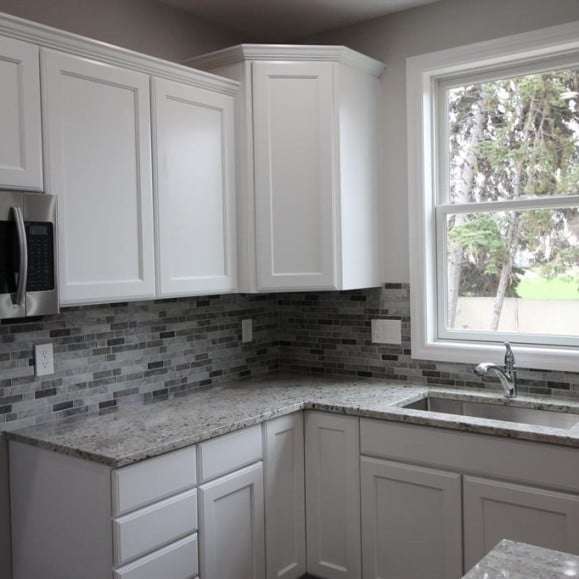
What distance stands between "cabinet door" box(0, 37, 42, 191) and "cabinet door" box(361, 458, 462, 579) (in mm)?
1605

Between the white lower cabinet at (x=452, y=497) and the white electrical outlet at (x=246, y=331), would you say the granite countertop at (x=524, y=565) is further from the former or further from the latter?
the white electrical outlet at (x=246, y=331)

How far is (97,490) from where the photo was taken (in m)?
2.03

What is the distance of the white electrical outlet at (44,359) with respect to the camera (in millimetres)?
2396

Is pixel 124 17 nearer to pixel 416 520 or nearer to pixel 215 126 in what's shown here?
pixel 215 126

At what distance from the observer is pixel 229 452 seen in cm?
239

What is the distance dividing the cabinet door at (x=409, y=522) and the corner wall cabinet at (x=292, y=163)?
33.5 inches

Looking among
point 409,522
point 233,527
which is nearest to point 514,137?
point 409,522

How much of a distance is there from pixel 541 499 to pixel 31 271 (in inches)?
70.5

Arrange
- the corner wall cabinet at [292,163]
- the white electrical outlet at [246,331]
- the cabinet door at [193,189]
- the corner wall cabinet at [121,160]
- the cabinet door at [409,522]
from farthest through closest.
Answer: the white electrical outlet at [246,331] → the corner wall cabinet at [292,163] → the cabinet door at [193,189] → the cabinet door at [409,522] → the corner wall cabinet at [121,160]

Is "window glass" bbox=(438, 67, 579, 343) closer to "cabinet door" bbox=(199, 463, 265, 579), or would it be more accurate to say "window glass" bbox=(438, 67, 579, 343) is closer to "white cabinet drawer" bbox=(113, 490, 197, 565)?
"cabinet door" bbox=(199, 463, 265, 579)

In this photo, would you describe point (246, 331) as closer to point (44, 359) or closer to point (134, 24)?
point (44, 359)

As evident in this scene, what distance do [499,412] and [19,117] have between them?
2.11 metres

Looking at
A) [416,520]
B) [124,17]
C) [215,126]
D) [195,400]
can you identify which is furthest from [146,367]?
[124,17]

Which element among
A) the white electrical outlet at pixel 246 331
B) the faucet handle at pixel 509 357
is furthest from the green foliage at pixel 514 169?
the white electrical outlet at pixel 246 331
